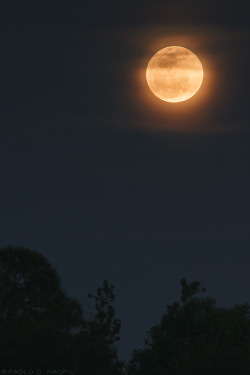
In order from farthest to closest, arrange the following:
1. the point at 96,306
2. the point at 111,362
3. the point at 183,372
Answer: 1. the point at 96,306
2. the point at 111,362
3. the point at 183,372

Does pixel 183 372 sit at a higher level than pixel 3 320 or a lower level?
lower

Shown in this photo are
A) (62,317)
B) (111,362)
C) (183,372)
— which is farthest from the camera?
(62,317)

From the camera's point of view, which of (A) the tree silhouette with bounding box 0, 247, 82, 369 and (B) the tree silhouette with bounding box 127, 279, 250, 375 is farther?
(B) the tree silhouette with bounding box 127, 279, 250, 375

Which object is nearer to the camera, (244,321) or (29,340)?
(29,340)

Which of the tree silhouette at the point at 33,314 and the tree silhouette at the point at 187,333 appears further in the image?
the tree silhouette at the point at 187,333

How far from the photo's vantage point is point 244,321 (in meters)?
80.6

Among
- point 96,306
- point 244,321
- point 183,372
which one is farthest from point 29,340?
point 96,306

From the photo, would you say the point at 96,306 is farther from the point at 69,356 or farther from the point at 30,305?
the point at 69,356

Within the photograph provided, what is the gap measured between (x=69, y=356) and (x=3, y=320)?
779 centimetres

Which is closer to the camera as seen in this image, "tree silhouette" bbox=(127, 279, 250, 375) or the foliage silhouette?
the foliage silhouette

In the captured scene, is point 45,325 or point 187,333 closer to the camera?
point 45,325

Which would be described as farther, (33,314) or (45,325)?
(33,314)

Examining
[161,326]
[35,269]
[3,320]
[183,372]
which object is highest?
[35,269]

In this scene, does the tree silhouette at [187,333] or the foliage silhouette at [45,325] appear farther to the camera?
the tree silhouette at [187,333]
